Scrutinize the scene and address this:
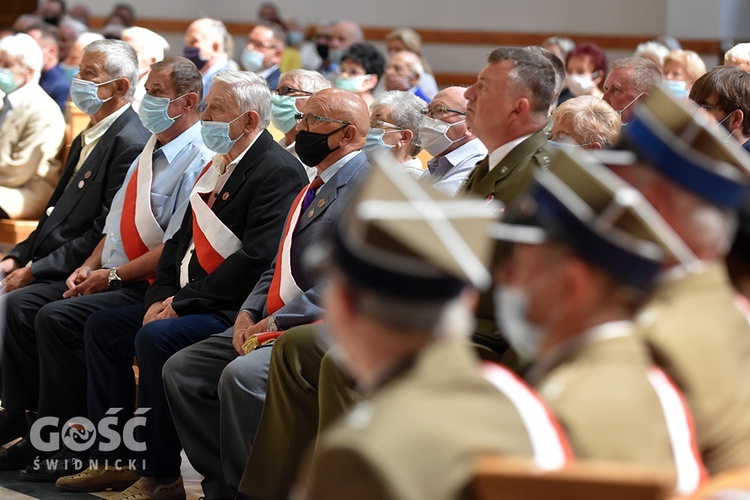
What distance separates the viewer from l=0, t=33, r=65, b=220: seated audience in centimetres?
571

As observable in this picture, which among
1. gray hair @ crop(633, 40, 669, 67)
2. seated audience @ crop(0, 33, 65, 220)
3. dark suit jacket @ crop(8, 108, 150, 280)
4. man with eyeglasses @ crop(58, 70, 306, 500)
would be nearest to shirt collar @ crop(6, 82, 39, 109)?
seated audience @ crop(0, 33, 65, 220)

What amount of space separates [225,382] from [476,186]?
103cm

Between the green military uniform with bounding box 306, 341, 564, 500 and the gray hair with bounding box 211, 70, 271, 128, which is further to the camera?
the gray hair with bounding box 211, 70, 271, 128

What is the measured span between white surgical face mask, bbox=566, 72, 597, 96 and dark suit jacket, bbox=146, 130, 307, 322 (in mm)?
3372

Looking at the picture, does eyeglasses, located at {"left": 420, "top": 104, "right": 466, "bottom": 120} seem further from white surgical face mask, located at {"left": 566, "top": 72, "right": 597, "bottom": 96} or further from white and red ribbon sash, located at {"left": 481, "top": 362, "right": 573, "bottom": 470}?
white and red ribbon sash, located at {"left": 481, "top": 362, "right": 573, "bottom": 470}

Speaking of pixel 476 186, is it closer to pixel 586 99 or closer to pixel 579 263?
pixel 586 99

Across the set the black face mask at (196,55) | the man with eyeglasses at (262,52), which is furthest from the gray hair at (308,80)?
the man with eyeglasses at (262,52)

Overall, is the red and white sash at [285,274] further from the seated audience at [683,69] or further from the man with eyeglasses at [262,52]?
the man with eyeglasses at [262,52]

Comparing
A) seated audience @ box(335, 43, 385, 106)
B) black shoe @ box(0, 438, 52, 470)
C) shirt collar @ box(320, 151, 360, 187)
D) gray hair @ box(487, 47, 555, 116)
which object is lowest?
black shoe @ box(0, 438, 52, 470)

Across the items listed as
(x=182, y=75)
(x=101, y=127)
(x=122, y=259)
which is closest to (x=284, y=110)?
(x=182, y=75)

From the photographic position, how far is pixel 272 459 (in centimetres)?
359

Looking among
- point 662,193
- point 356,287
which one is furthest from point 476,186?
point 356,287

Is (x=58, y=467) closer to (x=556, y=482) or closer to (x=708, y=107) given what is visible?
(x=708, y=107)

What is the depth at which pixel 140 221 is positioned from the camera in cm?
473
